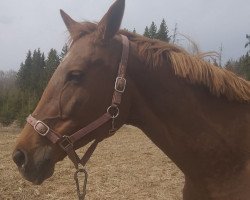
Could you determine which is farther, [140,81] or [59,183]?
[59,183]

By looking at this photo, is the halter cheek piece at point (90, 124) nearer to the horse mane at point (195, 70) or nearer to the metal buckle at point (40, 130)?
the metal buckle at point (40, 130)

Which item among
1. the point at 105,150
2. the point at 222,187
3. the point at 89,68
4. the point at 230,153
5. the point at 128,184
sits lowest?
the point at 105,150

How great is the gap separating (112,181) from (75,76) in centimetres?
662

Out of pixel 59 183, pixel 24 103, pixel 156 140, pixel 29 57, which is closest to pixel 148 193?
pixel 59 183

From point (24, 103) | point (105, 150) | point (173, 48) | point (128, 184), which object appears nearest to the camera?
point (173, 48)

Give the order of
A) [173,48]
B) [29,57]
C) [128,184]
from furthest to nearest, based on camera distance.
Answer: [29,57]
[128,184]
[173,48]

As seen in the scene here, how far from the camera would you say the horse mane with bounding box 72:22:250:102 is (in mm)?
2801

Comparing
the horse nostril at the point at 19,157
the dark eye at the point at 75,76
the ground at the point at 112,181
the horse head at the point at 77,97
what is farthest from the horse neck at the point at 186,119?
the ground at the point at 112,181

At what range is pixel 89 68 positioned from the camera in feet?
8.94

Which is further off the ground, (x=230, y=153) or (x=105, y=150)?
(x=230, y=153)

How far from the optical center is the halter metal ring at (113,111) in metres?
2.71

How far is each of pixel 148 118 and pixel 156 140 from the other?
0.63 feet

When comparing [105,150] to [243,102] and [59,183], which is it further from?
[243,102]

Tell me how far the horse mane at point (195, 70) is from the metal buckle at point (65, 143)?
0.82 meters
